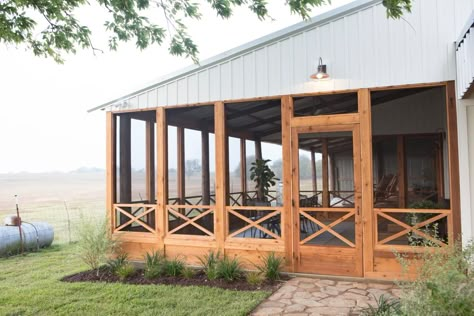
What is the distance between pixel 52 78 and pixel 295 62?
1239cm

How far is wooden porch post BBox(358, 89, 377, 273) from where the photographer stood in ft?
16.3

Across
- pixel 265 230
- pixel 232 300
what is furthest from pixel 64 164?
pixel 232 300

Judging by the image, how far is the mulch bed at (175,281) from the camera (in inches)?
190

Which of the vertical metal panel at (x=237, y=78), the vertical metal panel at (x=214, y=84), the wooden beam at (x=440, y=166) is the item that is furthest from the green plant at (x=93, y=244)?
the wooden beam at (x=440, y=166)

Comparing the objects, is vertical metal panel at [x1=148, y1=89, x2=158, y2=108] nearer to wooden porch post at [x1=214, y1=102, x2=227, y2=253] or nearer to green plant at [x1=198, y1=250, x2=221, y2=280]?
wooden porch post at [x1=214, y1=102, x2=227, y2=253]

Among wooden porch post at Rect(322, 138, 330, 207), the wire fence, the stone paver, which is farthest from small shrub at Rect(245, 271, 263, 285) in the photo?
the wire fence

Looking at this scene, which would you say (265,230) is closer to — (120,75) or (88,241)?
(88,241)

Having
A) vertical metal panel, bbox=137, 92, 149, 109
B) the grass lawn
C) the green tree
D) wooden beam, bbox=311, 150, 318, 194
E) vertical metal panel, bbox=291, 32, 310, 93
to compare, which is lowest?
the grass lawn

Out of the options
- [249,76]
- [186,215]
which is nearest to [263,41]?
[249,76]

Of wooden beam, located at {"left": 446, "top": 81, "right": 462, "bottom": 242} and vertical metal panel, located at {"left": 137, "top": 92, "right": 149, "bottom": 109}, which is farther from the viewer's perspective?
vertical metal panel, located at {"left": 137, "top": 92, "right": 149, "bottom": 109}

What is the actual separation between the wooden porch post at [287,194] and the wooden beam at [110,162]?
2924mm

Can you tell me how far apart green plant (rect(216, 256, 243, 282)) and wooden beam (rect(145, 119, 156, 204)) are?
2026mm

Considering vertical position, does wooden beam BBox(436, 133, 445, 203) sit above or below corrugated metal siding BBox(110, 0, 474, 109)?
below

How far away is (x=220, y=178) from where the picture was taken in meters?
5.86
